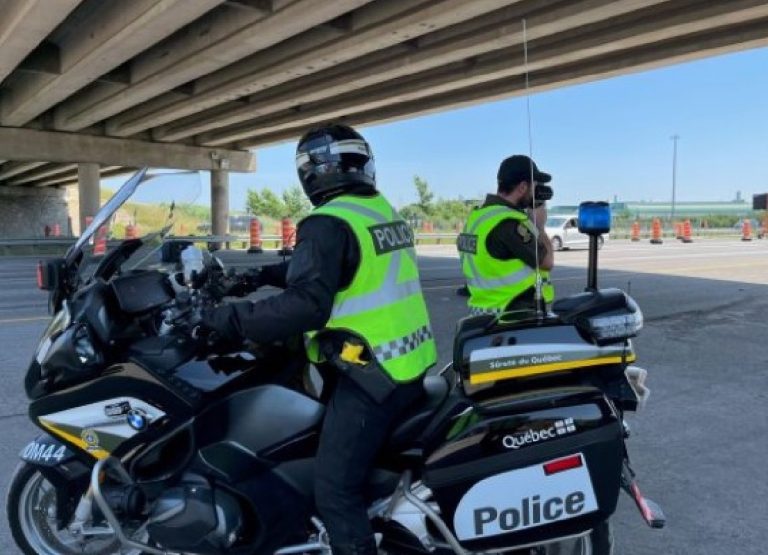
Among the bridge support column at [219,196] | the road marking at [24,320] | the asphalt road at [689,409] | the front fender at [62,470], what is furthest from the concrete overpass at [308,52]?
the front fender at [62,470]

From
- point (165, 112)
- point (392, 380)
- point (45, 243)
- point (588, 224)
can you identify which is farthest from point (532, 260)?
point (45, 243)

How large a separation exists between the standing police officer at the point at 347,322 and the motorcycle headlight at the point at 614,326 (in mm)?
641

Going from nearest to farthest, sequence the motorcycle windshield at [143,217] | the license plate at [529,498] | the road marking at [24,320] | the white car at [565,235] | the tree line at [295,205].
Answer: the license plate at [529,498] < the motorcycle windshield at [143,217] < the road marking at [24,320] < the white car at [565,235] < the tree line at [295,205]

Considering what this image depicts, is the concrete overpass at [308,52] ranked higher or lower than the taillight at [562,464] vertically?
higher

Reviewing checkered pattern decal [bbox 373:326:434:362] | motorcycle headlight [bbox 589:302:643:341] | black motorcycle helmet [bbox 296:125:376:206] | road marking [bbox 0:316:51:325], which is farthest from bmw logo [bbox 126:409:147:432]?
road marking [bbox 0:316:51:325]

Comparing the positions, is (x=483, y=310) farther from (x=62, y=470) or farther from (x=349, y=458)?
(x=62, y=470)

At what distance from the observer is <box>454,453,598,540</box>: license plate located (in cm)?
224

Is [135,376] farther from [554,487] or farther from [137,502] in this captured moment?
[554,487]

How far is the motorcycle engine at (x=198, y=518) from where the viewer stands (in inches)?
95.5

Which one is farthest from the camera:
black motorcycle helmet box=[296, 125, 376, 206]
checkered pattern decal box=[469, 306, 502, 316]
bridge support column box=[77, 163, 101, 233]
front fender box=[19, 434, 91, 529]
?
bridge support column box=[77, 163, 101, 233]

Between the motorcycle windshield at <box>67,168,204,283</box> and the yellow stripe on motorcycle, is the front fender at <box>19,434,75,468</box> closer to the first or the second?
the motorcycle windshield at <box>67,168,204,283</box>

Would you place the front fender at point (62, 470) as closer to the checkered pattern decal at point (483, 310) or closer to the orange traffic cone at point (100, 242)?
the orange traffic cone at point (100, 242)

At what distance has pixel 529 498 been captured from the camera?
7.34 feet

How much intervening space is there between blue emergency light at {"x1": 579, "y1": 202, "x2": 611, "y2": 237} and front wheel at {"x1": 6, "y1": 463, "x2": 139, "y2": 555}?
2386mm
